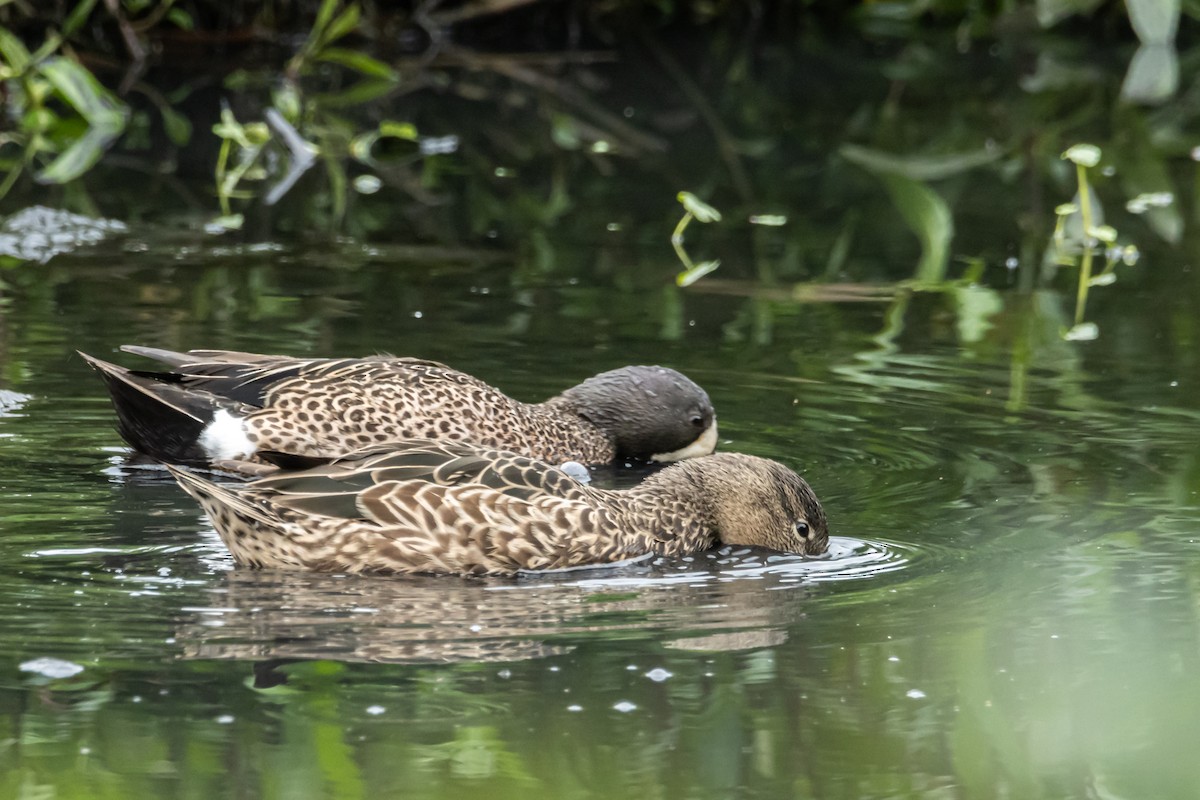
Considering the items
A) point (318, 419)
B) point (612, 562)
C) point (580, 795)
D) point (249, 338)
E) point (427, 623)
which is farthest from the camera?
point (249, 338)

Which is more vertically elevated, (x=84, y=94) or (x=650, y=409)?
(x=84, y=94)

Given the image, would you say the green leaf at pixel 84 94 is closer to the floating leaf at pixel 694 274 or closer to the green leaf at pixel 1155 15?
the floating leaf at pixel 694 274

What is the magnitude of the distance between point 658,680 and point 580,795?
2.57 ft

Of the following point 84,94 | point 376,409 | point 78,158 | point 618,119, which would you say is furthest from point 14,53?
point 376,409

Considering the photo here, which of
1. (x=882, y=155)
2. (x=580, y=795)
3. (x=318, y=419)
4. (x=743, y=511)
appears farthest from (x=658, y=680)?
(x=882, y=155)

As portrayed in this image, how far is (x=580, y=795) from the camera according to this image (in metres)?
4.69

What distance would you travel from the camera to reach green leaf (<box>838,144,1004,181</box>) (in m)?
14.5

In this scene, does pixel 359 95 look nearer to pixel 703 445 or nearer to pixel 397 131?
pixel 397 131

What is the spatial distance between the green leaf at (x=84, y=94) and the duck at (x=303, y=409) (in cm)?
698

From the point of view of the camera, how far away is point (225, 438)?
7766 mm

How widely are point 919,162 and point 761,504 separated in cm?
825

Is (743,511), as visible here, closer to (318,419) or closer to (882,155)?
(318,419)

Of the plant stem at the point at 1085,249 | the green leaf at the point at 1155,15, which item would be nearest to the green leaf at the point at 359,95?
the green leaf at the point at 1155,15

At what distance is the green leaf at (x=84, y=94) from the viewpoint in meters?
14.5
